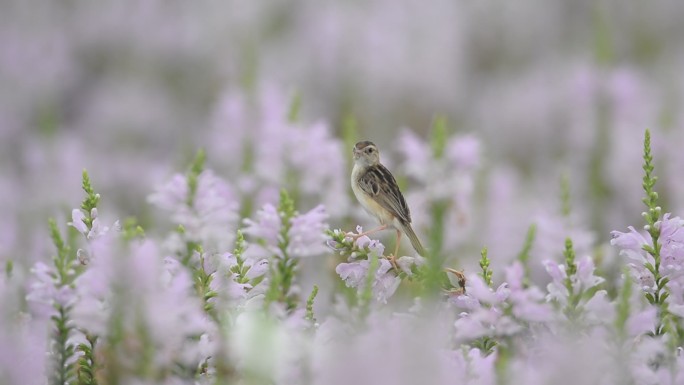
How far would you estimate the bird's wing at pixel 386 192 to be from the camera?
167 centimetres

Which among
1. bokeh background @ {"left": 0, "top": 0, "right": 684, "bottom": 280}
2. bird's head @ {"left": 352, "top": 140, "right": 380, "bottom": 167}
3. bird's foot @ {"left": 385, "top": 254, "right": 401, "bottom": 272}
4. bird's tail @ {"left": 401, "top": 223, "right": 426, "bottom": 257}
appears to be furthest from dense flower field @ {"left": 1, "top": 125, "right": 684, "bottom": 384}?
bokeh background @ {"left": 0, "top": 0, "right": 684, "bottom": 280}

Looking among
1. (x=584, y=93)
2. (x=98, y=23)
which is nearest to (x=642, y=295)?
(x=584, y=93)

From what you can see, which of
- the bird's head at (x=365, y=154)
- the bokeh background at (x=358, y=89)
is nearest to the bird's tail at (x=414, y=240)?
the bird's head at (x=365, y=154)

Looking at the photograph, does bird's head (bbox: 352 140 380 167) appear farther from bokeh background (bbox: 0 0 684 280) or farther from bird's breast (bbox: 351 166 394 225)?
bokeh background (bbox: 0 0 684 280)

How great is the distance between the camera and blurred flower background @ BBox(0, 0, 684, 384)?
47.4 inches

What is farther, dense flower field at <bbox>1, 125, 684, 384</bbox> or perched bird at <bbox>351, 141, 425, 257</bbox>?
perched bird at <bbox>351, 141, 425, 257</bbox>

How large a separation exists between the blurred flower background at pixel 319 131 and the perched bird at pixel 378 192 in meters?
0.10

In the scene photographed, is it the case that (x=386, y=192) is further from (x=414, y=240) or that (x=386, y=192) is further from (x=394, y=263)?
(x=394, y=263)

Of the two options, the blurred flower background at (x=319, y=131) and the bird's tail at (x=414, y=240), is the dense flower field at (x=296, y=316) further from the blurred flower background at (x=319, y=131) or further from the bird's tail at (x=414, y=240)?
the bird's tail at (x=414, y=240)

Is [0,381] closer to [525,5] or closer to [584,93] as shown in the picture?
[584,93]

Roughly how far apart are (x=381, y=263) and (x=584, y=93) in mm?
3767

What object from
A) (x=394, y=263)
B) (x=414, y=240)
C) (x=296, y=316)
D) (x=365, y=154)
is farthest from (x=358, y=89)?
(x=296, y=316)

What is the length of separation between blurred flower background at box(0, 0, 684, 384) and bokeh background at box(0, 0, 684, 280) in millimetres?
17

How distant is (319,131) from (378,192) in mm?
1172
